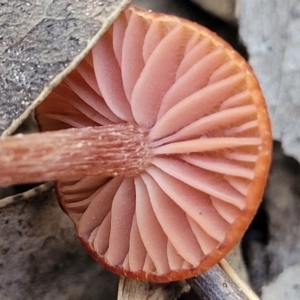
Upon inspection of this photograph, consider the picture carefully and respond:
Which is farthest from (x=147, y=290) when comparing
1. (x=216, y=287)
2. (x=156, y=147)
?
(x=156, y=147)

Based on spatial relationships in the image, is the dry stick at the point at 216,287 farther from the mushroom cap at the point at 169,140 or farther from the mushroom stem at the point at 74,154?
the mushroom stem at the point at 74,154

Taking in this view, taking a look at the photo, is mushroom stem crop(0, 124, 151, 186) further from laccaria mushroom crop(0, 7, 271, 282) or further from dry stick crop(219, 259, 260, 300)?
dry stick crop(219, 259, 260, 300)

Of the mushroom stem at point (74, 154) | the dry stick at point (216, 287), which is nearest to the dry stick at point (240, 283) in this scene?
the dry stick at point (216, 287)

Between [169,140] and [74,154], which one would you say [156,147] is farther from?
[74,154]

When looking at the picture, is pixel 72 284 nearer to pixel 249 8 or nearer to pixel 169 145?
pixel 169 145

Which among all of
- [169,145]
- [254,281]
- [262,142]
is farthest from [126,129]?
[254,281]

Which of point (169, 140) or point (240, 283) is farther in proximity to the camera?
point (240, 283)

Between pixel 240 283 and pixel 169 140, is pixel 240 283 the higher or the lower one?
the lower one
